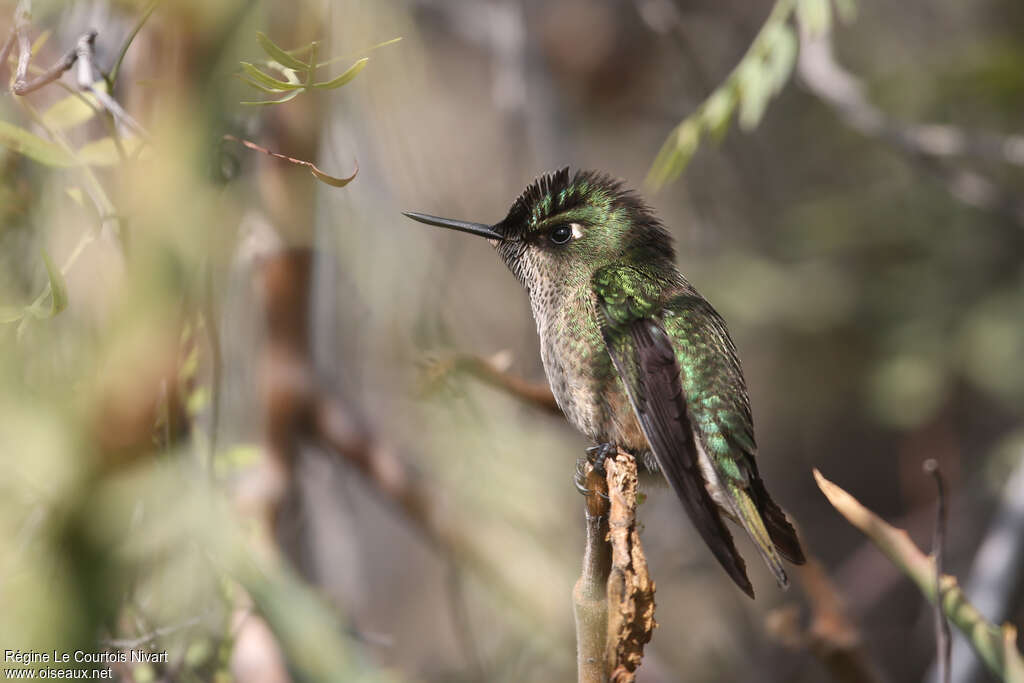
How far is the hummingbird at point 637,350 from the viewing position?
142 centimetres

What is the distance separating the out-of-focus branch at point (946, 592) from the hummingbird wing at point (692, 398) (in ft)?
0.42

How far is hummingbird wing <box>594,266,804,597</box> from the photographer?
1.39 m

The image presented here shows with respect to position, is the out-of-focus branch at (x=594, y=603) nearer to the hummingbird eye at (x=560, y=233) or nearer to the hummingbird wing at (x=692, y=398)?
the hummingbird wing at (x=692, y=398)

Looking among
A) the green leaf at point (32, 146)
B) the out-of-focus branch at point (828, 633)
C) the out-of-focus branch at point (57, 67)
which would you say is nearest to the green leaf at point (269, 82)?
the out-of-focus branch at point (57, 67)

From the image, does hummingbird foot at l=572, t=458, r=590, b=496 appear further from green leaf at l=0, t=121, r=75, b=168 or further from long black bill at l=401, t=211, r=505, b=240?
green leaf at l=0, t=121, r=75, b=168

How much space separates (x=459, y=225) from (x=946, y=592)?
34.5 inches

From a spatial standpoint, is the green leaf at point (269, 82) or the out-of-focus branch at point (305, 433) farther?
the out-of-focus branch at point (305, 433)

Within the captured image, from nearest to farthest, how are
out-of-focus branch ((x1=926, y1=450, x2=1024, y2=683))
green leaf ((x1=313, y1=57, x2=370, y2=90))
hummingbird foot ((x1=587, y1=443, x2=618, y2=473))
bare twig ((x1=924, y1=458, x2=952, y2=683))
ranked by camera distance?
1. green leaf ((x1=313, y1=57, x2=370, y2=90))
2. bare twig ((x1=924, y1=458, x2=952, y2=683))
3. hummingbird foot ((x1=587, y1=443, x2=618, y2=473))
4. out-of-focus branch ((x1=926, y1=450, x2=1024, y2=683))

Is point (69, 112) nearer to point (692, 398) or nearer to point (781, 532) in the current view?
point (692, 398)

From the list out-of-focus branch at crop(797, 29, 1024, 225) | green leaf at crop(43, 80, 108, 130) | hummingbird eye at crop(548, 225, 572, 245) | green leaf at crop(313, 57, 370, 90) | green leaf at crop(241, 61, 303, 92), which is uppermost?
out-of-focus branch at crop(797, 29, 1024, 225)

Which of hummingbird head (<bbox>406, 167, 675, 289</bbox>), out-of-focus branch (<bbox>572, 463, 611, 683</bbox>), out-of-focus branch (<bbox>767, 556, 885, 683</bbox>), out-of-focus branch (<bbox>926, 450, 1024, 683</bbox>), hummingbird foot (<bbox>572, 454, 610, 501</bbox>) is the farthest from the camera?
out-of-focus branch (<bbox>926, 450, 1024, 683</bbox>)

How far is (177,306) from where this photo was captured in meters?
1.10

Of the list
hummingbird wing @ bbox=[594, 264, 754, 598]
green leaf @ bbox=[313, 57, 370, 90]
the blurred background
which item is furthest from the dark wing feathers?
green leaf @ bbox=[313, 57, 370, 90]

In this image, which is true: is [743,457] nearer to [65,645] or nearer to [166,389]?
[166,389]
